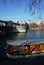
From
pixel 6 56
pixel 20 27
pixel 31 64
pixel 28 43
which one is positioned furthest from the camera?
pixel 20 27

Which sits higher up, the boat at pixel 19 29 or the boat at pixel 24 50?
the boat at pixel 24 50

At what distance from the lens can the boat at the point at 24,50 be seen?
53.4 feet

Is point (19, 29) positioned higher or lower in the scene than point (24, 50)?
lower

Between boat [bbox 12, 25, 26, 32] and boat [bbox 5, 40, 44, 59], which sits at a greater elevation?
boat [bbox 5, 40, 44, 59]

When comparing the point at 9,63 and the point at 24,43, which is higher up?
the point at 24,43

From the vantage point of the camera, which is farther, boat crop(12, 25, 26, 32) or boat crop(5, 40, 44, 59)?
boat crop(12, 25, 26, 32)

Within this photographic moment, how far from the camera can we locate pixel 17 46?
679 inches

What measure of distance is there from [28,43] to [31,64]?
3.82m

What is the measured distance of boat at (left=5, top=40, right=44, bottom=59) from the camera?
16.3 meters

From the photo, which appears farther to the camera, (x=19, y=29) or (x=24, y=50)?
(x=19, y=29)

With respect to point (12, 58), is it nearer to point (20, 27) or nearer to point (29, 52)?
point (29, 52)

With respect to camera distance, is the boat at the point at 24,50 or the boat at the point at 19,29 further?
the boat at the point at 19,29

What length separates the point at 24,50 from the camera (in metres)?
16.8

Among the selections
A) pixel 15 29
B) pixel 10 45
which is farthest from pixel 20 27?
pixel 10 45
